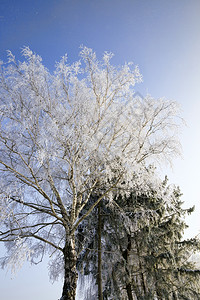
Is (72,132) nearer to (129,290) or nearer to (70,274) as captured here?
(70,274)

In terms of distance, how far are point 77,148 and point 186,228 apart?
661cm

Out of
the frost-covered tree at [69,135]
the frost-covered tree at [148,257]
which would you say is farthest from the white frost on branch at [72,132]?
the frost-covered tree at [148,257]

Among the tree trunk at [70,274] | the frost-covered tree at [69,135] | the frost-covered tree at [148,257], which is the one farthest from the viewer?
the frost-covered tree at [148,257]

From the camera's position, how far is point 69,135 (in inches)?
169

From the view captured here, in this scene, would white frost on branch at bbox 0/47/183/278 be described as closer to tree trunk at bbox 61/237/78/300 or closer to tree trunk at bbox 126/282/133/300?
tree trunk at bbox 61/237/78/300

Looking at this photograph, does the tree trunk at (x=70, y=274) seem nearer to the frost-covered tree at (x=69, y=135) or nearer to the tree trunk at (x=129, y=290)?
the frost-covered tree at (x=69, y=135)

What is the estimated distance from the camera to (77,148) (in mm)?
5090

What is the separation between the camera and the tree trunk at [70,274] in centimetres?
397

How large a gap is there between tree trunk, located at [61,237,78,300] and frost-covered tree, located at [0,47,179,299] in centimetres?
2

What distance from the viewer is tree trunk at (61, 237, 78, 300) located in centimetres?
397

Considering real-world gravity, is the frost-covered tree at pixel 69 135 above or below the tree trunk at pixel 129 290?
above

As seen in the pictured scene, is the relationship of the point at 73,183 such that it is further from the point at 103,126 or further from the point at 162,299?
the point at 162,299

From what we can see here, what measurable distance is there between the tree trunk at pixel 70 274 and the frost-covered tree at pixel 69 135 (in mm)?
17

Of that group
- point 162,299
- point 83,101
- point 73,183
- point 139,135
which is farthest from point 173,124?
point 162,299
